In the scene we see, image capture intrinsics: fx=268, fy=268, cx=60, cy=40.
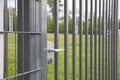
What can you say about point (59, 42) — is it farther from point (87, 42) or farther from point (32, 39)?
point (87, 42)

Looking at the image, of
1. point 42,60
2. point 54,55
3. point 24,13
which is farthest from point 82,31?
point 24,13

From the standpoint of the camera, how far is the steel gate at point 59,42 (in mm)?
1537

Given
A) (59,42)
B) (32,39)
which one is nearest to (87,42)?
(59,42)

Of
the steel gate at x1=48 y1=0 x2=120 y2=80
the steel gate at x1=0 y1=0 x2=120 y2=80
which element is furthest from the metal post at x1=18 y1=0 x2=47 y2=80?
the steel gate at x1=48 y1=0 x2=120 y2=80

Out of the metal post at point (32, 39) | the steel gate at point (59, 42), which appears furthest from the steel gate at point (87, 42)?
the metal post at point (32, 39)

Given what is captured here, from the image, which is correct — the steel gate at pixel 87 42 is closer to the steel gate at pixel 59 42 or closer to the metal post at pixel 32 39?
the steel gate at pixel 59 42

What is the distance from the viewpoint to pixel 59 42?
2.02 m

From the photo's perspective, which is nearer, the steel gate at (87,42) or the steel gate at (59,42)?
the steel gate at (59,42)

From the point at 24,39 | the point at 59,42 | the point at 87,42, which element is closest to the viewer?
the point at 24,39

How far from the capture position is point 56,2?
194cm

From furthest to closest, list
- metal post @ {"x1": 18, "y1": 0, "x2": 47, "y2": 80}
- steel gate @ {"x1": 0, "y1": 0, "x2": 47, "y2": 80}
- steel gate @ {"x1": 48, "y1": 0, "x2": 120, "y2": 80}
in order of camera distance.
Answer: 1. steel gate @ {"x1": 48, "y1": 0, "x2": 120, "y2": 80}
2. metal post @ {"x1": 18, "y1": 0, "x2": 47, "y2": 80}
3. steel gate @ {"x1": 0, "y1": 0, "x2": 47, "y2": 80}

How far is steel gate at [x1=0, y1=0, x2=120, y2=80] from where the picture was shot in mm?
1537

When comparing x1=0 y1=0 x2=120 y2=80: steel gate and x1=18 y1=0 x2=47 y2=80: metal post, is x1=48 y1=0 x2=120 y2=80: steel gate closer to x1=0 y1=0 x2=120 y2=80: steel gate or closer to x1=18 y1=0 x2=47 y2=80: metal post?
x1=0 y1=0 x2=120 y2=80: steel gate

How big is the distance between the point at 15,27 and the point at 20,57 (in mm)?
191
